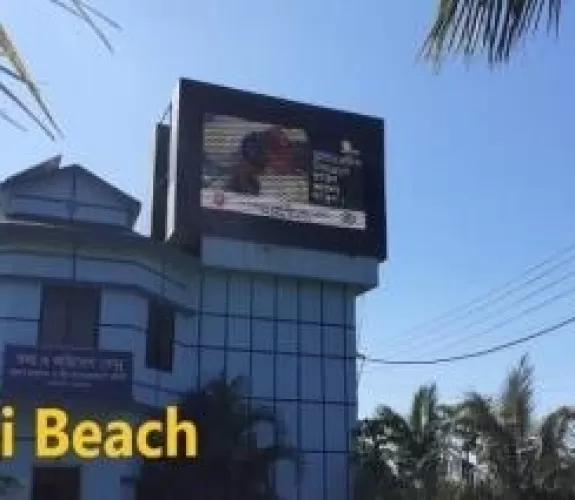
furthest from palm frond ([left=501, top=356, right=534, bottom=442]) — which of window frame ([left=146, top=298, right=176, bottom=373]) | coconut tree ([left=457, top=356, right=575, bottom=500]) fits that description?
window frame ([left=146, top=298, right=176, bottom=373])

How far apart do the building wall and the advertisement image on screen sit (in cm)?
194

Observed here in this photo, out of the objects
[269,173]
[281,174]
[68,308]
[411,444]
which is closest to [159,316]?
[68,308]

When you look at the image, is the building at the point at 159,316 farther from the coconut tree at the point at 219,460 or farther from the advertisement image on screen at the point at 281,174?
the advertisement image on screen at the point at 281,174

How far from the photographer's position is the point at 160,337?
27641mm

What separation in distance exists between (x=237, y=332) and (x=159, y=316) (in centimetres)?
280

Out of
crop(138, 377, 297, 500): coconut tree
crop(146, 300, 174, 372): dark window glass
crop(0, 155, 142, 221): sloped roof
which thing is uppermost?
crop(0, 155, 142, 221): sloped roof

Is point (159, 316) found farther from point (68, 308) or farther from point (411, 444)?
point (411, 444)

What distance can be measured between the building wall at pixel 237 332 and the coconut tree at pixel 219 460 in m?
0.79

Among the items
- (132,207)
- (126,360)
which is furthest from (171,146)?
(126,360)

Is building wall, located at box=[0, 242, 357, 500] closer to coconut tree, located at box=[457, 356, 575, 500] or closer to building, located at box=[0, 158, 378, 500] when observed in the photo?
building, located at box=[0, 158, 378, 500]

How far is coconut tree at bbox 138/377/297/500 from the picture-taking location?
25.0 m

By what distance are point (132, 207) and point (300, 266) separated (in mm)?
5157

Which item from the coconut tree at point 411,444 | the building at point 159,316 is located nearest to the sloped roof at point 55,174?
the building at point 159,316

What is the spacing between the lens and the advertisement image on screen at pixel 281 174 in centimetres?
2964
